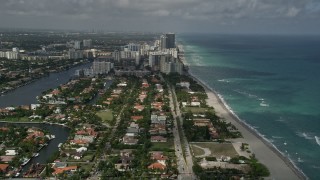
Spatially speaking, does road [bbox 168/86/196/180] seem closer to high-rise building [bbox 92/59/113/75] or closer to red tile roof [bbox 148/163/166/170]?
red tile roof [bbox 148/163/166/170]

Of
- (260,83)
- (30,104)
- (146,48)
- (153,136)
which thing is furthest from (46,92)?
(146,48)

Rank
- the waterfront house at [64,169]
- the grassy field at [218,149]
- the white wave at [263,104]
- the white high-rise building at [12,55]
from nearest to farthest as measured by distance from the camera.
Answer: the waterfront house at [64,169], the grassy field at [218,149], the white wave at [263,104], the white high-rise building at [12,55]

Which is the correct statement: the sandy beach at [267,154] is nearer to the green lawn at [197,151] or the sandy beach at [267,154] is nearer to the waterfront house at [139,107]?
the green lawn at [197,151]

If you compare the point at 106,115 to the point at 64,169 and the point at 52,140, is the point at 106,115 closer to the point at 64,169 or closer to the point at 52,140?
the point at 52,140

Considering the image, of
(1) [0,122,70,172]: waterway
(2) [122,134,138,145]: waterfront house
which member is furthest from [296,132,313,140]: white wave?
(1) [0,122,70,172]: waterway

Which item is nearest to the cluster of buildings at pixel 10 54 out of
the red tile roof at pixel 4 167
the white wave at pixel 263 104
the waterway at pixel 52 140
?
the waterway at pixel 52 140

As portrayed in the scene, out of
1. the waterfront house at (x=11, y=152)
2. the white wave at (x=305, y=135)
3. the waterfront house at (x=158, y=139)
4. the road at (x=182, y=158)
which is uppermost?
the white wave at (x=305, y=135)

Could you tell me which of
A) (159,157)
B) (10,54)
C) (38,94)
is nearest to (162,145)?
(159,157)
